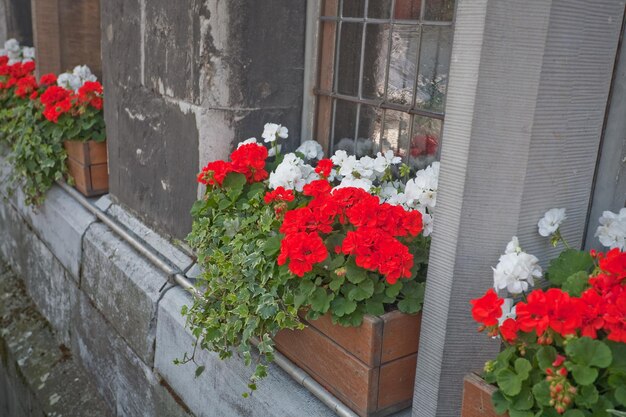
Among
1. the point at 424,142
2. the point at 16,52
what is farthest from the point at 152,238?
the point at 16,52

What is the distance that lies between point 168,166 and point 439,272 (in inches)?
62.5

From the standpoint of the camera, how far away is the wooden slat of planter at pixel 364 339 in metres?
1.86

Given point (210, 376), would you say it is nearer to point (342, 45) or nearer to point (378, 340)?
point (378, 340)

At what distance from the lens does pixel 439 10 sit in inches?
84.7

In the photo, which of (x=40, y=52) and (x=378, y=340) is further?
(x=40, y=52)

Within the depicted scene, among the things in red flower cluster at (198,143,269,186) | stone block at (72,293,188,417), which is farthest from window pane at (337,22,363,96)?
stone block at (72,293,188,417)

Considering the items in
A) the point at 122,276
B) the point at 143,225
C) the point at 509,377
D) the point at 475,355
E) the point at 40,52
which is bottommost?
the point at 122,276

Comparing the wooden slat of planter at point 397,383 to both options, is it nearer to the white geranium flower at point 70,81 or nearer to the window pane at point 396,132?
the window pane at point 396,132

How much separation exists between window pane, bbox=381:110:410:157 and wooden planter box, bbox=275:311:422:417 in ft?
2.36

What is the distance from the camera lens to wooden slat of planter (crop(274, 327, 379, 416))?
191 centimetres

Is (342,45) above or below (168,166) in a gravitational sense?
above

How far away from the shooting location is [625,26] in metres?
1.62

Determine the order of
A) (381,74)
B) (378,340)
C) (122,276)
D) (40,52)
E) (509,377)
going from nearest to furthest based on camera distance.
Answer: (509,377) → (378,340) → (381,74) → (122,276) → (40,52)

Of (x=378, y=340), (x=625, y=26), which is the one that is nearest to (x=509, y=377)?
(x=378, y=340)
